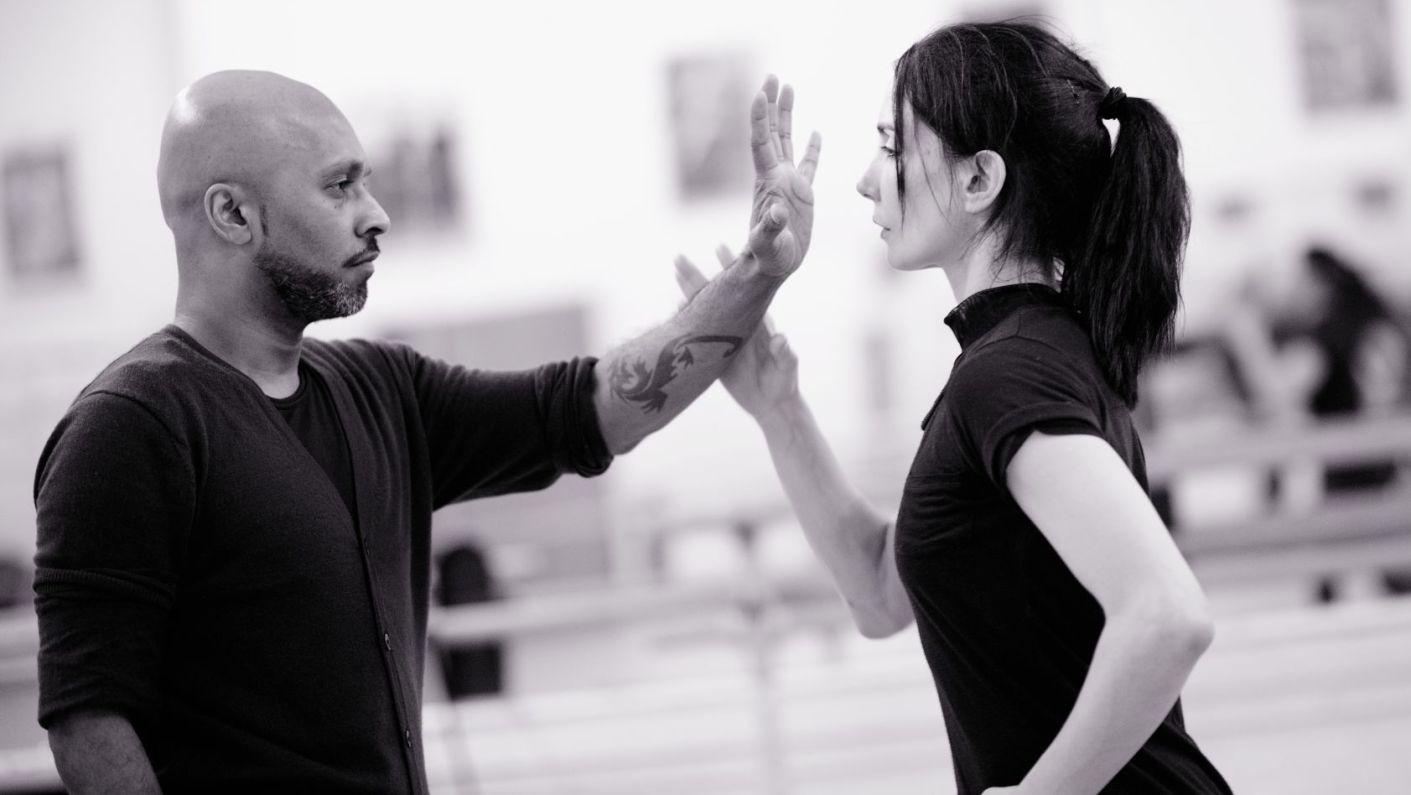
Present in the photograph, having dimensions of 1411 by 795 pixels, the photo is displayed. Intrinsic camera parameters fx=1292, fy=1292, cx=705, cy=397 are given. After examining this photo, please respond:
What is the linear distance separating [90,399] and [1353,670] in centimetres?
332

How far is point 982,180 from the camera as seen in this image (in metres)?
1.37

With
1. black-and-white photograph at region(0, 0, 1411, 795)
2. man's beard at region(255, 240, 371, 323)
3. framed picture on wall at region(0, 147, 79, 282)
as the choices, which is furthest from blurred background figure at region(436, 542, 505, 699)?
framed picture on wall at region(0, 147, 79, 282)

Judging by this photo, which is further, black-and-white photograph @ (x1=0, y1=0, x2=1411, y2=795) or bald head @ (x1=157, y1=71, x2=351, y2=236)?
bald head @ (x1=157, y1=71, x2=351, y2=236)

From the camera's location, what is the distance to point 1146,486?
1390mm

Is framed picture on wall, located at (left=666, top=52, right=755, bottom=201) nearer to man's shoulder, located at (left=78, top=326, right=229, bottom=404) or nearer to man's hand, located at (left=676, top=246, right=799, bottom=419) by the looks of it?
man's hand, located at (left=676, top=246, right=799, bottom=419)

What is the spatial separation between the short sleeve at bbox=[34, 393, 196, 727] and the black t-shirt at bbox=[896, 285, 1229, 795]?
0.80 m

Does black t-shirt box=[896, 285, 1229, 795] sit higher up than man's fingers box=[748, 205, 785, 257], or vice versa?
man's fingers box=[748, 205, 785, 257]

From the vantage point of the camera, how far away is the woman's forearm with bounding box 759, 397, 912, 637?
1677 millimetres

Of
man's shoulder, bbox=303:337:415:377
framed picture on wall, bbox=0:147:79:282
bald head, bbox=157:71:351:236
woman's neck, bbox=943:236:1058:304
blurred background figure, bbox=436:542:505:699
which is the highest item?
bald head, bbox=157:71:351:236

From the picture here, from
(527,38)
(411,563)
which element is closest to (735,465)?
(527,38)

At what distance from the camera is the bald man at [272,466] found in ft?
4.49

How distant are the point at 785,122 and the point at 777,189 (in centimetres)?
10

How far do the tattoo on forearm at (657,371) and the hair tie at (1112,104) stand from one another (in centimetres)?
63

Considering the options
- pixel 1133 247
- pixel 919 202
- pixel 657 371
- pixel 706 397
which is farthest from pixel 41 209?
pixel 1133 247
